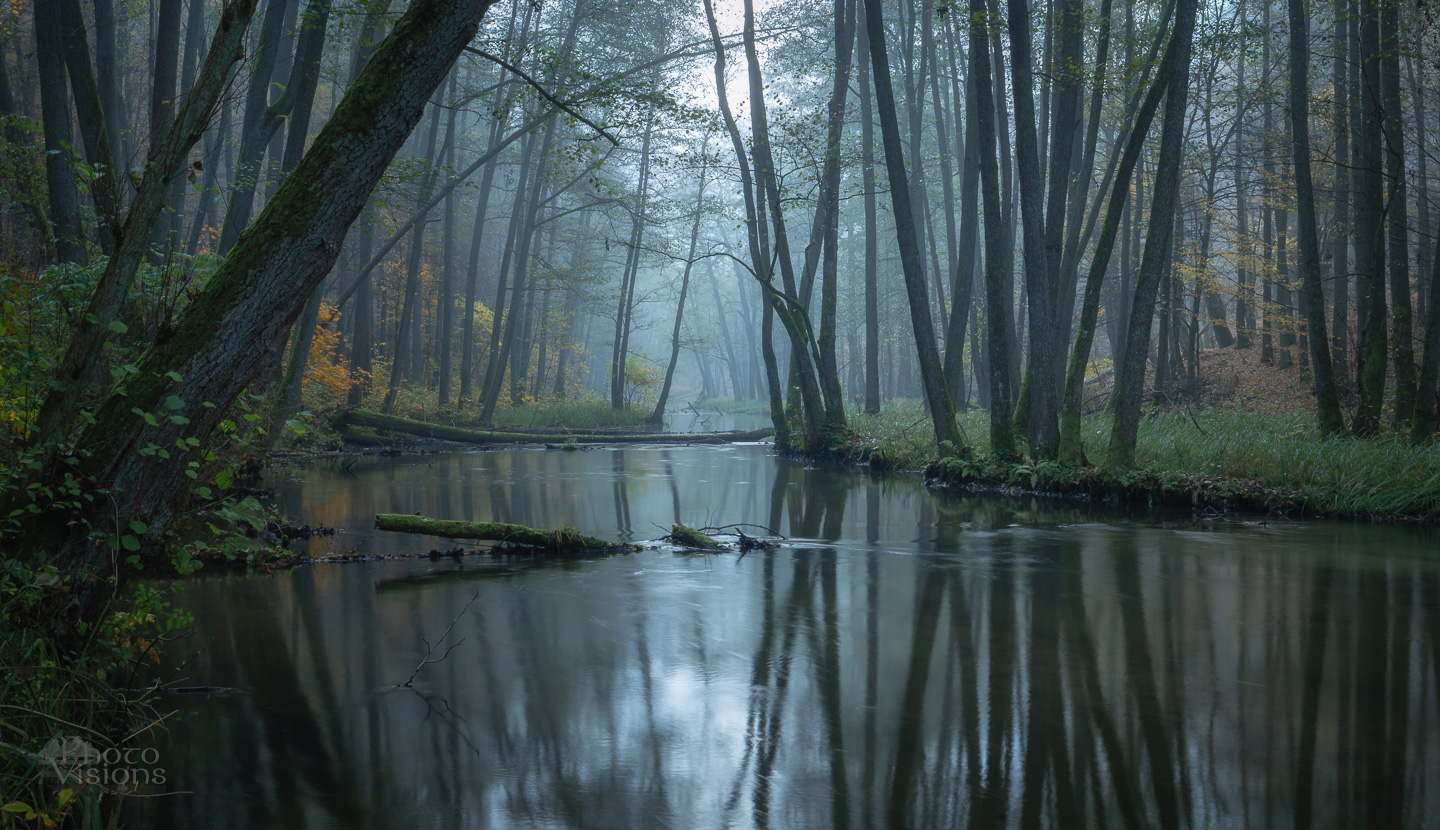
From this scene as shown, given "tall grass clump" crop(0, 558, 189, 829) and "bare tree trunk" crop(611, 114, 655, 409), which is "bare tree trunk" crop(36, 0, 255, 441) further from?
"bare tree trunk" crop(611, 114, 655, 409)

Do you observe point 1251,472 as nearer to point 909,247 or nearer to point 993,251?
point 993,251

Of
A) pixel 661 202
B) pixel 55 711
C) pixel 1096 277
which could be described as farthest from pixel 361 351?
pixel 55 711

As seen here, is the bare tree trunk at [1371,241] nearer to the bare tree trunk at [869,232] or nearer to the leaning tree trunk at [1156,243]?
the leaning tree trunk at [1156,243]

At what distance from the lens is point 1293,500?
392 inches

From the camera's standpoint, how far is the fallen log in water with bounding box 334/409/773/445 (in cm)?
1830

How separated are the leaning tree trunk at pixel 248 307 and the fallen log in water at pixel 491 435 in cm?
1460

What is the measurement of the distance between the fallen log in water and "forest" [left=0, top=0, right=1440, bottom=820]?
119 mm

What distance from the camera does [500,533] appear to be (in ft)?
24.6

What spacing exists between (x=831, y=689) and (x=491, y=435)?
16790 millimetres

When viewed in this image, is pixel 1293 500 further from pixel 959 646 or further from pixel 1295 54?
pixel 959 646

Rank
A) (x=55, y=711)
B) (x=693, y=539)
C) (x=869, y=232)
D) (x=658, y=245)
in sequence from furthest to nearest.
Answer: (x=658, y=245), (x=869, y=232), (x=693, y=539), (x=55, y=711)

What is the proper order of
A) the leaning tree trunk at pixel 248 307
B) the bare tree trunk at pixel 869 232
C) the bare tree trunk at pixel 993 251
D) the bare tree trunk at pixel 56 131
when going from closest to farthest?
the leaning tree trunk at pixel 248 307 → the bare tree trunk at pixel 56 131 → the bare tree trunk at pixel 993 251 → the bare tree trunk at pixel 869 232

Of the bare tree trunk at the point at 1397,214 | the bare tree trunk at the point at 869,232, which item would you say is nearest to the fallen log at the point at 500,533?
the bare tree trunk at the point at 1397,214

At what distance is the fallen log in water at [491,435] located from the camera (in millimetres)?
18297
